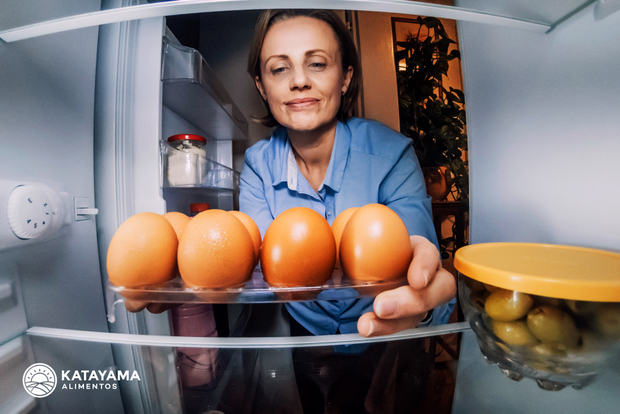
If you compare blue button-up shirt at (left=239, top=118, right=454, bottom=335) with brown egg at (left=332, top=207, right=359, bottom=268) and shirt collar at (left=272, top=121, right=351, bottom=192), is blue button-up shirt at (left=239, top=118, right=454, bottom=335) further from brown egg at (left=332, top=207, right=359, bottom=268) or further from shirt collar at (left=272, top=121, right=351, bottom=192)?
brown egg at (left=332, top=207, right=359, bottom=268)

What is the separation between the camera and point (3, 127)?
1.08 feet

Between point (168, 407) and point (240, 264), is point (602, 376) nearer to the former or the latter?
point (240, 264)

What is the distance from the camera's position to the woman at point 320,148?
0.54 meters

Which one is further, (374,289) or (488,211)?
(488,211)

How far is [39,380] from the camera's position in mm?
332

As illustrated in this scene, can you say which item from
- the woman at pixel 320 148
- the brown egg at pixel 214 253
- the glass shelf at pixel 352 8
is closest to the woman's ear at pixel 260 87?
the woman at pixel 320 148

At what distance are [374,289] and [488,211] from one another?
318 millimetres

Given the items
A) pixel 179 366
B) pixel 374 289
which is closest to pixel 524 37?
pixel 374 289

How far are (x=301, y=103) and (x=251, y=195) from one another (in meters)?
0.28

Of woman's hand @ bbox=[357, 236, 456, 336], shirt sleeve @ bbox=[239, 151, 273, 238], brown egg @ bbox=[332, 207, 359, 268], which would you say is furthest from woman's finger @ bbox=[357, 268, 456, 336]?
shirt sleeve @ bbox=[239, 151, 273, 238]

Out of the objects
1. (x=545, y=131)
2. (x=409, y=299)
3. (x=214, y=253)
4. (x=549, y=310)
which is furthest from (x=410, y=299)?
(x=545, y=131)

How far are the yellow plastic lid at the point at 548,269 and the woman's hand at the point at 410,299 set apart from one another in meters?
0.04

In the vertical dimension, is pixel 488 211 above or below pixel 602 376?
above

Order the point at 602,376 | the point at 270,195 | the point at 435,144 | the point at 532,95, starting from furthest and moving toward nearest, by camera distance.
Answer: the point at 270,195, the point at 435,144, the point at 532,95, the point at 602,376
